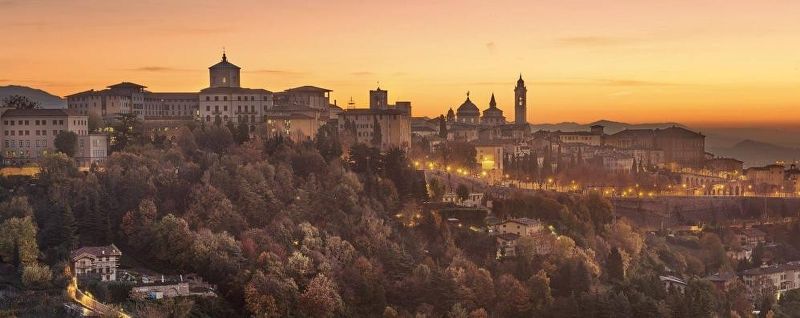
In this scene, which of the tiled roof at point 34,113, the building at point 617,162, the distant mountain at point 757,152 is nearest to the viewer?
the tiled roof at point 34,113

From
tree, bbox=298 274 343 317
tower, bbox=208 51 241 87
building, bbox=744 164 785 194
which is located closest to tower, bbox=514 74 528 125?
building, bbox=744 164 785 194

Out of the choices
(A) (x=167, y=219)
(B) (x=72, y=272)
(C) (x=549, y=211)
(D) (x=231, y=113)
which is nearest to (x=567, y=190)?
(C) (x=549, y=211)

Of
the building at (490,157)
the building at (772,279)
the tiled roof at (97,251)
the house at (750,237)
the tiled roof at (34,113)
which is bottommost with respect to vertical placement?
the building at (772,279)

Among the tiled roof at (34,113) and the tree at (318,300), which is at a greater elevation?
the tiled roof at (34,113)

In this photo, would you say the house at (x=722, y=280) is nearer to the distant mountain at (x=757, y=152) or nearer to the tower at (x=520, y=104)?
the tower at (x=520, y=104)

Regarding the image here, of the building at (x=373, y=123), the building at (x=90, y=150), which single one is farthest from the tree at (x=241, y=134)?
the building at (x=373, y=123)

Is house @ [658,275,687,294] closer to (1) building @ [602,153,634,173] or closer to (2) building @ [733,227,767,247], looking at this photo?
(2) building @ [733,227,767,247]
